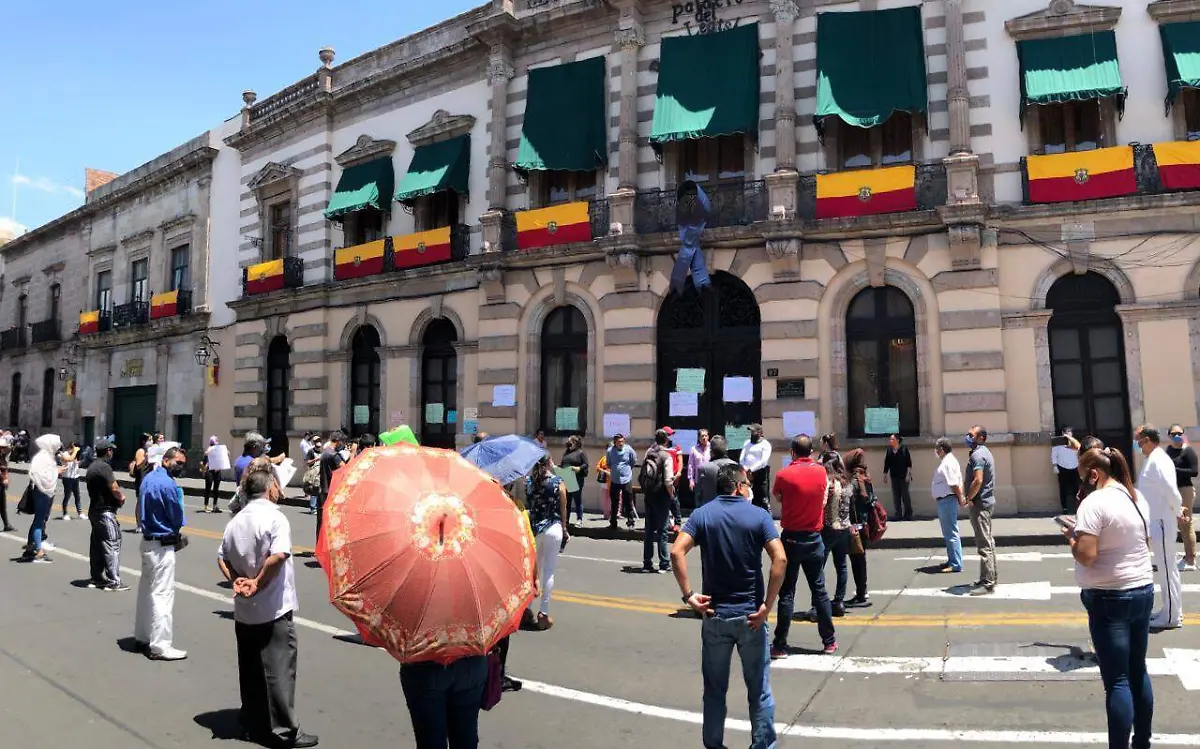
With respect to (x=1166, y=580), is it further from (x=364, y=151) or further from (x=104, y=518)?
(x=364, y=151)

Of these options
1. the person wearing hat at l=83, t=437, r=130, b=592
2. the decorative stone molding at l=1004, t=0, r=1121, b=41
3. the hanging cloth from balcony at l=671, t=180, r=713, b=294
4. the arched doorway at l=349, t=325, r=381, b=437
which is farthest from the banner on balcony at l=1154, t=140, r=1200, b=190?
the arched doorway at l=349, t=325, r=381, b=437

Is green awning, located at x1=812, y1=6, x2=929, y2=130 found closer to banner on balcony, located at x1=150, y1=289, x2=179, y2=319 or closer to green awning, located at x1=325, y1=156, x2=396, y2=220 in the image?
green awning, located at x1=325, y1=156, x2=396, y2=220

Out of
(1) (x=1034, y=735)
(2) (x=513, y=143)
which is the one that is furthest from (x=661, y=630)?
(2) (x=513, y=143)

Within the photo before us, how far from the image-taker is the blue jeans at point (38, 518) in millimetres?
12516

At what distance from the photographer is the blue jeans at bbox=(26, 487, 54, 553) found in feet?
41.1

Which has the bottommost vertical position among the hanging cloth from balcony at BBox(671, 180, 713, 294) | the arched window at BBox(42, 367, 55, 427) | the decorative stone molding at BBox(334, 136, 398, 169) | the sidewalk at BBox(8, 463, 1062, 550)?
the sidewalk at BBox(8, 463, 1062, 550)

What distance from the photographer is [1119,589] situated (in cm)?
487

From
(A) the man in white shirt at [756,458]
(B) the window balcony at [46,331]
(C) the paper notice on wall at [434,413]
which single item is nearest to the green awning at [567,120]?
(C) the paper notice on wall at [434,413]

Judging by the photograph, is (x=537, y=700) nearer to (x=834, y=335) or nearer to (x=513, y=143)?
(x=834, y=335)

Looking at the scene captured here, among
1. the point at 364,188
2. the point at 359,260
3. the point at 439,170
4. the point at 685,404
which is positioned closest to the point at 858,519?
the point at 685,404

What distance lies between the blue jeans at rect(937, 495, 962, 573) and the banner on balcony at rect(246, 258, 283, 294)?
2209 centimetres

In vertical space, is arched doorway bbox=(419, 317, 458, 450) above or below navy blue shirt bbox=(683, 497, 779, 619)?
above

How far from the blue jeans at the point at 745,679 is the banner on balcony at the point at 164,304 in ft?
102

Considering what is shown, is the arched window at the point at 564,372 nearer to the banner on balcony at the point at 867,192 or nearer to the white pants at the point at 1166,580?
the banner on balcony at the point at 867,192
